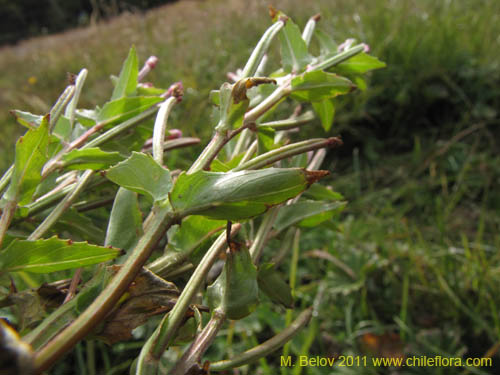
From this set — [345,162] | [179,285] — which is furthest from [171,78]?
[179,285]

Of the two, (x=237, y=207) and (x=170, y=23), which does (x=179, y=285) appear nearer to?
(x=237, y=207)

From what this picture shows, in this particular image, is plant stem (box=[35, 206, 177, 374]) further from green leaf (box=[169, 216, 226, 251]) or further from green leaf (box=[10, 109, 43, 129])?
green leaf (box=[10, 109, 43, 129])

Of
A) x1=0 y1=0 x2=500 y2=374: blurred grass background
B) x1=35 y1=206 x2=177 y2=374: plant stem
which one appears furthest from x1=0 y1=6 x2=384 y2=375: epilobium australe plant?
x1=0 y1=0 x2=500 y2=374: blurred grass background

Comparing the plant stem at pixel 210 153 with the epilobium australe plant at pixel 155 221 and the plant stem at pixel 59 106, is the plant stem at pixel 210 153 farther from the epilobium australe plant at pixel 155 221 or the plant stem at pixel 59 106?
the plant stem at pixel 59 106

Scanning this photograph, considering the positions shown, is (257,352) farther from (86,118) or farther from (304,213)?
(86,118)

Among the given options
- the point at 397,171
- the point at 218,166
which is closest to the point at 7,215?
the point at 218,166

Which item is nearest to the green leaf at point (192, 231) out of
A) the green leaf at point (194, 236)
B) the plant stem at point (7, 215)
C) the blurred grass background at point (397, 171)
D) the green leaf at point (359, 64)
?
the green leaf at point (194, 236)
